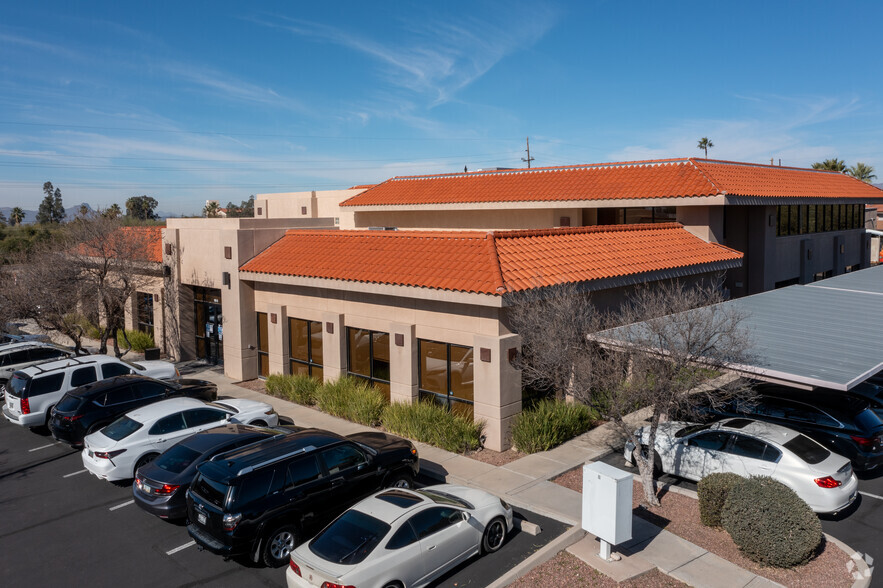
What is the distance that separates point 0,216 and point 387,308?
3118 inches

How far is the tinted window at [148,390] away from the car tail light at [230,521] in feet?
29.1

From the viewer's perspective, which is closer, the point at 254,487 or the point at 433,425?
the point at 254,487

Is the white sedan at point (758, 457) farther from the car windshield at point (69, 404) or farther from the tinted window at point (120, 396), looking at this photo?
the car windshield at point (69, 404)

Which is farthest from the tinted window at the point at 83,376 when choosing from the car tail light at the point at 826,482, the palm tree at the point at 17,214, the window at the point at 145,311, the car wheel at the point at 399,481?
the palm tree at the point at 17,214

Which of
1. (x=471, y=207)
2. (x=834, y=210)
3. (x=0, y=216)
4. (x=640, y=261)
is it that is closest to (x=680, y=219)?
(x=640, y=261)

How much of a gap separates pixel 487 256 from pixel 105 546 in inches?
404

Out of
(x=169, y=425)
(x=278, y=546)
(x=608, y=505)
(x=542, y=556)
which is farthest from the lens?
(x=169, y=425)

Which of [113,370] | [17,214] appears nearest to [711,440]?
[113,370]

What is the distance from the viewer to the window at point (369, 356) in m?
18.3

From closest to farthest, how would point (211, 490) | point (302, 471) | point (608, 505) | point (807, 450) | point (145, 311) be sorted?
point (608, 505)
point (211, 490)
point (302, 471)
point (807, 450)
point (145, 311)

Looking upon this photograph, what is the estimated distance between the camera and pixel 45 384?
59.5ft

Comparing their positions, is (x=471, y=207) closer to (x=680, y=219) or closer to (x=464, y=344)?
(x=680, y=219)

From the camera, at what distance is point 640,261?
18844 millimetres

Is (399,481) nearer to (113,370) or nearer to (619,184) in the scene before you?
(113,370)
